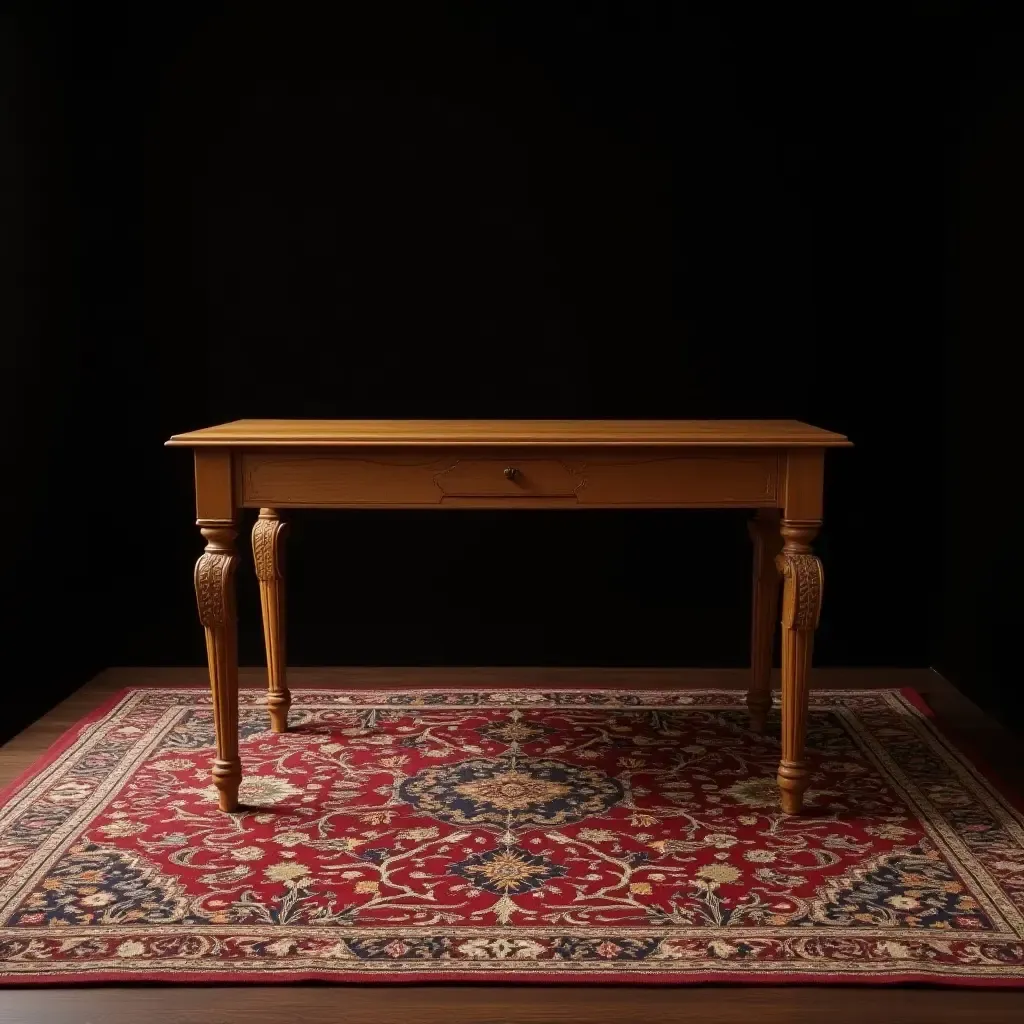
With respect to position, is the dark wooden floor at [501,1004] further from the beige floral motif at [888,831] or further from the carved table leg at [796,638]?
the carved table leg at [796,638]

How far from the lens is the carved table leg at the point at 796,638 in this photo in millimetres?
3033

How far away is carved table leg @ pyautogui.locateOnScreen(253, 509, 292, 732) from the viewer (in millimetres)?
3695

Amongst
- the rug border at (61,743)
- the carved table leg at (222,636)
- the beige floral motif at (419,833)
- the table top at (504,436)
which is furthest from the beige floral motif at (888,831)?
the rug border at (61,743)

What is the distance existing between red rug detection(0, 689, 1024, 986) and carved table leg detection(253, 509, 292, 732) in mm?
115

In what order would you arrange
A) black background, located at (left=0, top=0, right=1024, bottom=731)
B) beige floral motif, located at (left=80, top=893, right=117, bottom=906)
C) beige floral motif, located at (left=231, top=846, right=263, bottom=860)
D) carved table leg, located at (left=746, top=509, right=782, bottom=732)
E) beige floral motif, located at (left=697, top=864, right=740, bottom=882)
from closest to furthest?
1. beige floral motif, located at (left=80, top=893, right=117, bottom=906)
2. beige floral motif, located at (left=697, top=864, right=740, bottom=882)
3. beige floral motif, located at (left=231, top=846, right=263, bottom=860)
4. carved table leg, located at (left=746, top=509, right=782, bottom=732)
5. black background, located at (left=0, top=0, right=1024, bottom=731)

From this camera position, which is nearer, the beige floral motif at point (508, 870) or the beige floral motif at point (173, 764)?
the beige floral motif at point (508, 870)

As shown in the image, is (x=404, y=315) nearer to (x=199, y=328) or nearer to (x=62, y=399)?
(x=199, y=328)

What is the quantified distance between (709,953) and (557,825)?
2.22 feet

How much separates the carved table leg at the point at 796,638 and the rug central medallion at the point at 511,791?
421 mm

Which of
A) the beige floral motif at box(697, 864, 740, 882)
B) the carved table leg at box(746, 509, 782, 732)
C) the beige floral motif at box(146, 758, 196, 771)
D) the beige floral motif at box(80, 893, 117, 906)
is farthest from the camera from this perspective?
the carved table leg at box(746, 509, 782, 732)

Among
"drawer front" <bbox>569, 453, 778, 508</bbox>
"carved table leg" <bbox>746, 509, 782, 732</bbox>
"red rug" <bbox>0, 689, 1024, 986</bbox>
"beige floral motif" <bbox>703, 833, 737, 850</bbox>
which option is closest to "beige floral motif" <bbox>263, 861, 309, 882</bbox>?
"red rug" <bbox>0, 689, 1024, 986</bbox>

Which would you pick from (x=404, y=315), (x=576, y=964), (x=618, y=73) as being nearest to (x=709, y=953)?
(x=576, y=964)

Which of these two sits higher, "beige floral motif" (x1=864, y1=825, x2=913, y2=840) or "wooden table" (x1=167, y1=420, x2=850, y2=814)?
"wooden table" (x1=167, y1=420, x2=850, y2=814)

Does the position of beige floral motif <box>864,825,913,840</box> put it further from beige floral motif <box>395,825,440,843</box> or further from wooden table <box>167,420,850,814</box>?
beige floral motif <box>395,825,440,843</box>
